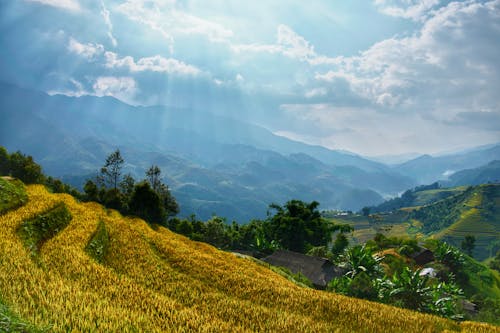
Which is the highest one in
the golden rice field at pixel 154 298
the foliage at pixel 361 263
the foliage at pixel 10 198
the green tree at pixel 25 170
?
the green tree at pixel 25 170

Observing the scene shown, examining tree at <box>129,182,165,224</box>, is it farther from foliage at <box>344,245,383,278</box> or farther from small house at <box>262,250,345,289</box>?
foliage at <box>344,245,383,278</box>

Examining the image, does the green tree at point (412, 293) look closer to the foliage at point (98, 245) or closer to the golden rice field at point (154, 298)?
the golden rice field at point (154, 298)

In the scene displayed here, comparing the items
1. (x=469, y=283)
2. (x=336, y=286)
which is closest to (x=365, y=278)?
(x=336, y=286)

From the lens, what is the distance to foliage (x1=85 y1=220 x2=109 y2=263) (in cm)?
2247

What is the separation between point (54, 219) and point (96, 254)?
8.87 m

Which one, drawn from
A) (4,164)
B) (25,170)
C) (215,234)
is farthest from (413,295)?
Answer: (4,164)

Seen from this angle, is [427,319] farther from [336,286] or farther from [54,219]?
[336,286]

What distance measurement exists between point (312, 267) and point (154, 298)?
52.7 metres

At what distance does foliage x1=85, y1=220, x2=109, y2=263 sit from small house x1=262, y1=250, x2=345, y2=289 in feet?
141

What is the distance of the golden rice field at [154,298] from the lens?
12.2 meters

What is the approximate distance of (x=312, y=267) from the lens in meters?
63.8

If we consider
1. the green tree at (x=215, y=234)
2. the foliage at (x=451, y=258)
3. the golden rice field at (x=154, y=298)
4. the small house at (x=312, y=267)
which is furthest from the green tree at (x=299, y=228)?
the golden rice field at (x=154, y=298)

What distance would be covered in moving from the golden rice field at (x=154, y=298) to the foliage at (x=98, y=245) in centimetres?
36

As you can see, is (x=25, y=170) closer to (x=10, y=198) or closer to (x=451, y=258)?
(x=10, y=198)
